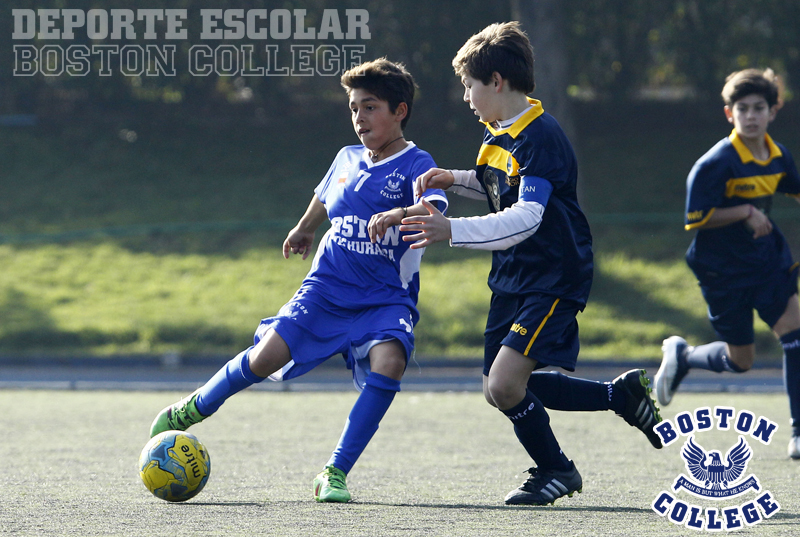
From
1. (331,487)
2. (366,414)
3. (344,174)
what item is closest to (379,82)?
(344,174)

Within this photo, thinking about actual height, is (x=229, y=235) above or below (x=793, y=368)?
above

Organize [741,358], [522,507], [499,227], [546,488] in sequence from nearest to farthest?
[499,227]
[522,507]
[546,488]
[741,358]

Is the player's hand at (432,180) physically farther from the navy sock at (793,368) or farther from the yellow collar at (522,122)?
the navy sock at (793,368)

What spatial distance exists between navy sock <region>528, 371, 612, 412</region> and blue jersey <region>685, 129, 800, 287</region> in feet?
4.94

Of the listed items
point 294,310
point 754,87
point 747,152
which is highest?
point 754,87

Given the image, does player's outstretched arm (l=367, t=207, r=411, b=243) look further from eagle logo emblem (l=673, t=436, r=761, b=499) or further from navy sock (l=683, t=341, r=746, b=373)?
navy sock (l=683, t=341, r=746, b=373)

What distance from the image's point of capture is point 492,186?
4.34m

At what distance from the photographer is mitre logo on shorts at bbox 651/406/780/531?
11.9ft

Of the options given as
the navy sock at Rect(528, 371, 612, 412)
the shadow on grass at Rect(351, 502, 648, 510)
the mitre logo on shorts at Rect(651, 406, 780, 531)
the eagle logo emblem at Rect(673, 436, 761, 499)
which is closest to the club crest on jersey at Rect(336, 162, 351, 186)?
the navy sock at Rect(528, 371, 612, 412)

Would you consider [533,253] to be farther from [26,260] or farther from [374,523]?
[26,260]

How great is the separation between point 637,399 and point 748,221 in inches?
62.9

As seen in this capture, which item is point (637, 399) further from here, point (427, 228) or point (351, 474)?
point (427, 228)

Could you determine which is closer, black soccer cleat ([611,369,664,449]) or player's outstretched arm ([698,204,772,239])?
black soccer cleat ([611,369,664,449])

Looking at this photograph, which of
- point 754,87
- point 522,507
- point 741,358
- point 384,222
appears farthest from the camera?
A: point 741,358
